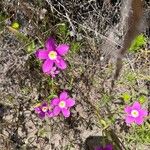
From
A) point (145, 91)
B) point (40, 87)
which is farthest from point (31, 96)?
point (145, 91)

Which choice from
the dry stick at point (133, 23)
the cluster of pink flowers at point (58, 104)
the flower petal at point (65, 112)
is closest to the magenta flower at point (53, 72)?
the cluster of pink flowers at point (58, 104)

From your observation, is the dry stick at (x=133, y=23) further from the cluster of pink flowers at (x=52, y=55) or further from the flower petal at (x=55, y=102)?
the flower petal at (x=55, y=102)

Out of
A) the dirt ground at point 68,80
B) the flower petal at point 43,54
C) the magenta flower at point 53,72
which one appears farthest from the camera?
the dirt ground at point 68,80

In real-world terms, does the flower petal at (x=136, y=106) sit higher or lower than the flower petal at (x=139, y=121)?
higher

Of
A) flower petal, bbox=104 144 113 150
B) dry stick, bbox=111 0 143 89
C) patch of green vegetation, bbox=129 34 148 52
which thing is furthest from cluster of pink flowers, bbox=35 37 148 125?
dry stick, bbox=111 0 143 89

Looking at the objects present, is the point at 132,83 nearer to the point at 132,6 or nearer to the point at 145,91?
the point at 145,91

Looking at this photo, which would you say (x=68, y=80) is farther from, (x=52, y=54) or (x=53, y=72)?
(x=52, y=54)

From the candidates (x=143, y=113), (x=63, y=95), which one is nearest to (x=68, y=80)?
(x=63, y=95)
